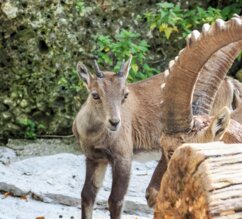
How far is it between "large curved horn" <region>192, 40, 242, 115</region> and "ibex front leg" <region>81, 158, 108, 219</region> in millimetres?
3078

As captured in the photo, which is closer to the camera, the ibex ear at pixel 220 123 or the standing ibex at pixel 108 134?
the ibex ear at pixel 220 123

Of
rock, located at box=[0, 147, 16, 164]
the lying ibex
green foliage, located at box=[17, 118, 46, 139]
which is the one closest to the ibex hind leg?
the lying ibex

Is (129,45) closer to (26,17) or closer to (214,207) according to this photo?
(26,17)

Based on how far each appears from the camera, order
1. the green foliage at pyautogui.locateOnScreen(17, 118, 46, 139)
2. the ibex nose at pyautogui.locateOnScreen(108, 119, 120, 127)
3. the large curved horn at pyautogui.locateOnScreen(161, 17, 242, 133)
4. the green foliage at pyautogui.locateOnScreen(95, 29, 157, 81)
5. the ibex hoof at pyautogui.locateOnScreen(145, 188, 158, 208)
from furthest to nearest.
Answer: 1. the green foliage at pyautogui.locateOnScreen(17, 118, 46, 139)
2. the green foliage at pyautogui.locateOnScreen(95, 29, 157, 81)
3. the ibex nose at pyautogui.locateOnScreen(108, 119, 120, 127)
4. the ibex hoof at pyautogui.locateOnScreen(145, 188, 158, 208)
5. the large curved horn at pyautogui.locateOnScreen(161, 17, 242, 133)

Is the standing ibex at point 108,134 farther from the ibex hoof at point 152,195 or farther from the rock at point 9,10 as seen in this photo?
the rock at point 9,10

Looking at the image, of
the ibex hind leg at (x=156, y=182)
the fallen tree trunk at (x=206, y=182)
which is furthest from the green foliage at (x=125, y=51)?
the fallen tree trunk at (x=206, y=182)

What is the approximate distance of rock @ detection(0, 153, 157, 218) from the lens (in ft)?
29.7

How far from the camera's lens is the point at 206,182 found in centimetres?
391

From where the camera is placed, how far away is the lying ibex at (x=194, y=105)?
5.06m

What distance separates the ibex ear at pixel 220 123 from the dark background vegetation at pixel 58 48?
5654 millimetres

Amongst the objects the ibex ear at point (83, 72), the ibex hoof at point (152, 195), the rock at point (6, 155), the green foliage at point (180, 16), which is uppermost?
the green foliage at point (180, 16)

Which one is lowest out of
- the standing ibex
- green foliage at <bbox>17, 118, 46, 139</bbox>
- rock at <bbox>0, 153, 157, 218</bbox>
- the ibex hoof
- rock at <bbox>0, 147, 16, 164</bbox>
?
rock at <bbox>0, 147, 16, 164</bbox>

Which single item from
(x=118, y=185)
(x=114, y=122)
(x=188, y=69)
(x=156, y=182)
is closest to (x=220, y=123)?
(x=188, y=69)

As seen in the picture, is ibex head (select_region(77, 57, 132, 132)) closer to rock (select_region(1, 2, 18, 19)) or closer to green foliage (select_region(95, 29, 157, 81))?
green foliage (select_region(95, 29, 157, 81))
